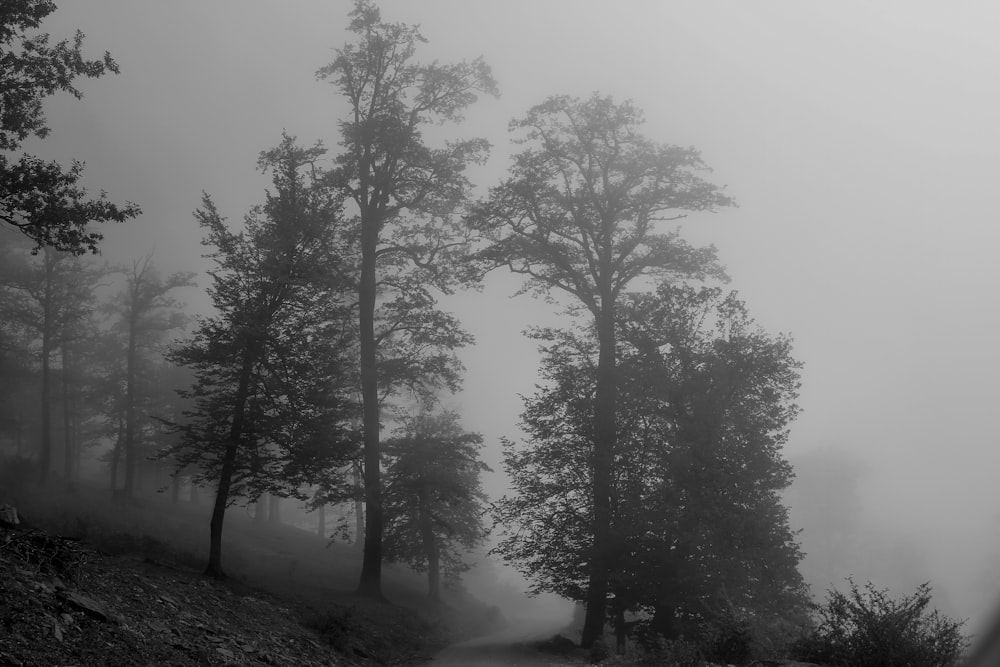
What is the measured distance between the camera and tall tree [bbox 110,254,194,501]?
35.5 metres

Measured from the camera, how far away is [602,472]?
1733 cm

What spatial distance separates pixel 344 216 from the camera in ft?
67.8

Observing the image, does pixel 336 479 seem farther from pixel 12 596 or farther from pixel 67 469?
pixel 67 469

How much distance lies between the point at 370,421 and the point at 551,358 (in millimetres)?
6547

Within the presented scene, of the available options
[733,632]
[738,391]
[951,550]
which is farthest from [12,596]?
[951,550]

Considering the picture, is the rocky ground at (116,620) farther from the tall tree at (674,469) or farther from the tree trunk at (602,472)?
the tall tree at (674,469)

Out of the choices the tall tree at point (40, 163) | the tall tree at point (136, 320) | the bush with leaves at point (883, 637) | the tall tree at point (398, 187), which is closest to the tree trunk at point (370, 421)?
the tall tree at point (398, 187)

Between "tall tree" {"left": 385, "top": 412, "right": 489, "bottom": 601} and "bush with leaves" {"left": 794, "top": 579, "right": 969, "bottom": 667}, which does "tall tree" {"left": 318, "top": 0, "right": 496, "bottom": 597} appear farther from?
"bush with leaves" {"left": 794, "top": 579, "right": 969, "bottom": 667}

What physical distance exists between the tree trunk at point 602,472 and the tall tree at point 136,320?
1083 inches

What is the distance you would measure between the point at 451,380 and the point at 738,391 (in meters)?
10.1

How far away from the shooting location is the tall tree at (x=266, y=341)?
1702 centimetres

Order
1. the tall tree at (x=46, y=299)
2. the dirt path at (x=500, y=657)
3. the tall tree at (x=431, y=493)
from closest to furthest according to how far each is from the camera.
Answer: the dirt path at (x=500, y=657) → the tall tree at (x=431, y=493) → the tall tree at (x=46, y=299)

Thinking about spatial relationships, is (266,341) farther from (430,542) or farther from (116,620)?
(430,542)

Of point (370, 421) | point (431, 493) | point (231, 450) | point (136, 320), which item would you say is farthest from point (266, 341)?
point (136, 320)
